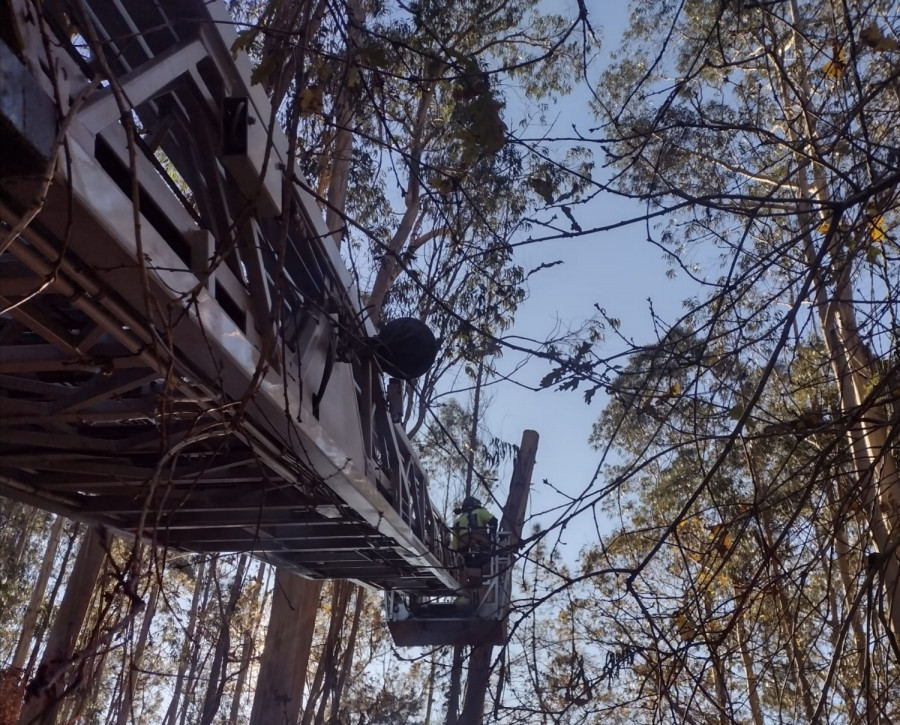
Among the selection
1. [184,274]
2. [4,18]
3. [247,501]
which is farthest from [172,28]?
[247,501]

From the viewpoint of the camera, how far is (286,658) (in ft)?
25.6

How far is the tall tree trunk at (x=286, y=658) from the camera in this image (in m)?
7.63

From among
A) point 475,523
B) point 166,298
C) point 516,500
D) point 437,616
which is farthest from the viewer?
point 516,500

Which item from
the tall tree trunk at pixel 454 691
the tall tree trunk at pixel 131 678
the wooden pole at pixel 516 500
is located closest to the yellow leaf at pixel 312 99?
the tall tree trunk at pixel 131 678

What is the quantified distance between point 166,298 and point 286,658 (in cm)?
622

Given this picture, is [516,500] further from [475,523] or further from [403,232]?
[403,232]

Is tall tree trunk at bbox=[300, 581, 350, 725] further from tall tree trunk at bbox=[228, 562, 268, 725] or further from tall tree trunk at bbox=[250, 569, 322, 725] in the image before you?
tall tree trunk at bbox=[228, 562, 268, 725]

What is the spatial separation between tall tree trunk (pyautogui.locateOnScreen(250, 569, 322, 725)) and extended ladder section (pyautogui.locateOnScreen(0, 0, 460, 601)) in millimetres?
3275

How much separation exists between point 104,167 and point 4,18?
1.91 ft

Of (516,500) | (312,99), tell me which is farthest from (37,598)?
(312,99)

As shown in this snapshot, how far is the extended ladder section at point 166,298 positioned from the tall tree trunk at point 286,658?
10.7 feet

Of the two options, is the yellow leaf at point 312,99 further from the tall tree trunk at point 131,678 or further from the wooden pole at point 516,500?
the wooden pole at point 516,500

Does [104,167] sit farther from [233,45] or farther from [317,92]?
[317,92]

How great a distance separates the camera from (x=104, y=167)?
227 cm
